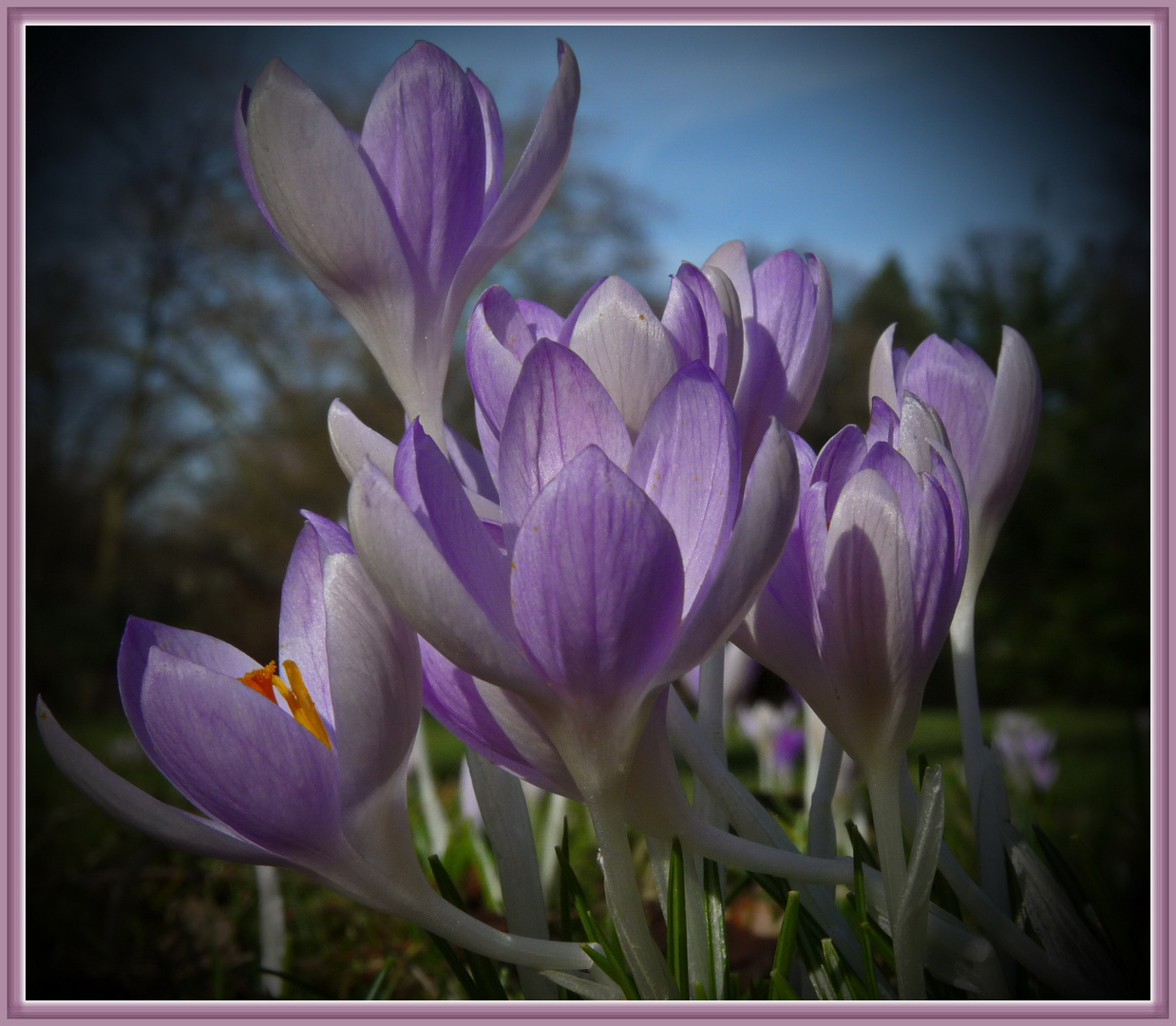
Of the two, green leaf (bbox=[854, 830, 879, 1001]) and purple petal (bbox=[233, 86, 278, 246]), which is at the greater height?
purple petal (bbox=[233, 86, 278, 246])

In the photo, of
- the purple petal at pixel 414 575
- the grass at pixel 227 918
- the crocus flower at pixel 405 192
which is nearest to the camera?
the purple petal at pixel 414 575

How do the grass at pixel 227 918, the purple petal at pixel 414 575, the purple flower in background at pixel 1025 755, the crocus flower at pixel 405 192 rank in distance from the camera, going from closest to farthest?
the purple petal at pixel 414 575 < the crocus flower at pixel 405 192 < the grass at pixel 227 918 < the purple flower in background at pixel 1025 755

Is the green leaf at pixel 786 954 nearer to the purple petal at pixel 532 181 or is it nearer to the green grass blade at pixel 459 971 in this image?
the green grass blade at pixel 459 971

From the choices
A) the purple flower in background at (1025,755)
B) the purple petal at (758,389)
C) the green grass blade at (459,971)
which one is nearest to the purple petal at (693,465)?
the purple petal at (758,389)

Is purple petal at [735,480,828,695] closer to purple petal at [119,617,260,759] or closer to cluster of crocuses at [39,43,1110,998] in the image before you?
cluster of crocuses at [39,43,1110,998]

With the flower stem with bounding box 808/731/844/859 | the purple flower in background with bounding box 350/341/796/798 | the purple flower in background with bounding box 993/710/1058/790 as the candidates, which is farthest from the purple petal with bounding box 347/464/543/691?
the purple flower in background with bounding box 993/710/1058/790

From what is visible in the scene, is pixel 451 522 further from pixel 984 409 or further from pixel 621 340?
pixel 984 409

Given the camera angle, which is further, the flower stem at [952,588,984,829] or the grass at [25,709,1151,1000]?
the grass at [25,709,1151,1000]
